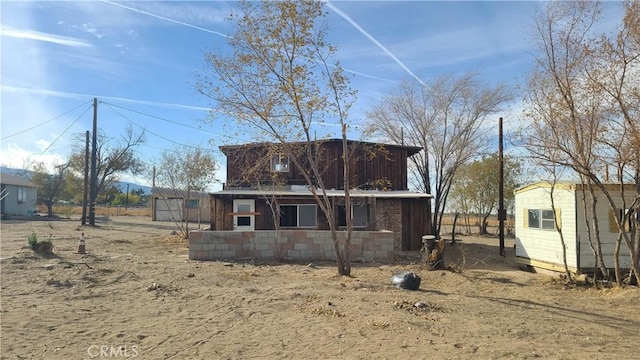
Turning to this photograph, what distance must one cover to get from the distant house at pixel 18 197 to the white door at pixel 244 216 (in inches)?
1149

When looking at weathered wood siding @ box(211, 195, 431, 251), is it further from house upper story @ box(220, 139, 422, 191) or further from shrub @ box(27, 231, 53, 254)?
shrub @ box(27, 231, 53, 254)

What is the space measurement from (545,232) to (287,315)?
11.1 m

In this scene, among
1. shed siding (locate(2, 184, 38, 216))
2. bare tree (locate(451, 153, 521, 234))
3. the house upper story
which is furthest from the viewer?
shed siding (locate(2, 184, 38, 216))

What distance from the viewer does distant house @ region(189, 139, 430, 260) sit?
1544 cm

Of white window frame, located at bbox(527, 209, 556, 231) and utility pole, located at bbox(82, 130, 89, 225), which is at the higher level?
utility pole, located at bbox(82, 130, 89, 225)

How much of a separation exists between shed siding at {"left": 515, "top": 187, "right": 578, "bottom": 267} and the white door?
11.0 m

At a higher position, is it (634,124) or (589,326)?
(634,124)

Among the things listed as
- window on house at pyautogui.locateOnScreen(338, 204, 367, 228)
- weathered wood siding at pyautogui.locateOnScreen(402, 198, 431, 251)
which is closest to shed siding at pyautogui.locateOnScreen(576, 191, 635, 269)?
weathered wood siding at pyautogui.locateOnScreen(402, 198, 431, 251)

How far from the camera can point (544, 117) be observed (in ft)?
37.8

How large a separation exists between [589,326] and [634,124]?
4.81 metres

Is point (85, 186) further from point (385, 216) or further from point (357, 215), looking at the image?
point (385, 216)

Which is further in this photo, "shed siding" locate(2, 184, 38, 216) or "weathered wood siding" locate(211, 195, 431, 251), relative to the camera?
"shed siding" locate(2, 184, 38, 216)

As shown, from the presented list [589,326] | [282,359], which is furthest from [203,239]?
[589,326]

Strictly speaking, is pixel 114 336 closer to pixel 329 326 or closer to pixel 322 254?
pixel 329 326
